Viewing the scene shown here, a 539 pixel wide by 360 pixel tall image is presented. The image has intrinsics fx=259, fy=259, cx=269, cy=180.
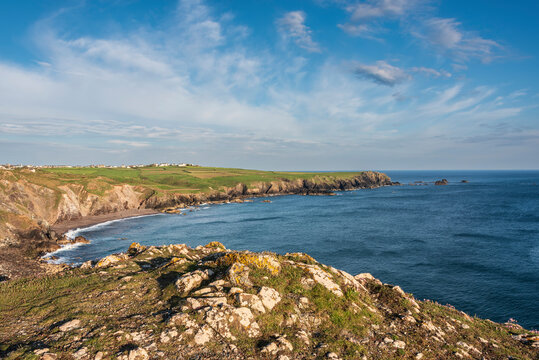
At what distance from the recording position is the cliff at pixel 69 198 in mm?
46156

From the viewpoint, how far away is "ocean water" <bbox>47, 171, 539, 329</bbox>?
107 feet

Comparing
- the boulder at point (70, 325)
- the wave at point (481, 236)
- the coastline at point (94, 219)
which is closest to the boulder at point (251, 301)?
the boulder at point (70, 325)

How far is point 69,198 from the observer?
75250 millimetres

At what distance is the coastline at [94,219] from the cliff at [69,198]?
40 centimetres

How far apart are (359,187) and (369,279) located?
608ft

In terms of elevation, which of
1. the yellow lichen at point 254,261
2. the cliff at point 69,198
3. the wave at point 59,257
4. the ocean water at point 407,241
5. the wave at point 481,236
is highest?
the yellow lichen at point 254,261

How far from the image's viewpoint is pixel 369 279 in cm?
1844

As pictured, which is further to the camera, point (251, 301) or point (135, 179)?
point (135, 179)

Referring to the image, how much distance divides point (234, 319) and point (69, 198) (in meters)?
85.3

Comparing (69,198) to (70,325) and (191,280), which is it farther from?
(191,280)

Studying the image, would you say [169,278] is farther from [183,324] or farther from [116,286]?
[183,324]

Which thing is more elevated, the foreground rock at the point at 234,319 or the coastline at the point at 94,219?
the foreground rock at the point at 234,319

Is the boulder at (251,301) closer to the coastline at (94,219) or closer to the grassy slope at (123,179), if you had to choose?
the coastline at (94,219)

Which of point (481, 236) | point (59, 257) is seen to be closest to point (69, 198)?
point (59, 257)
